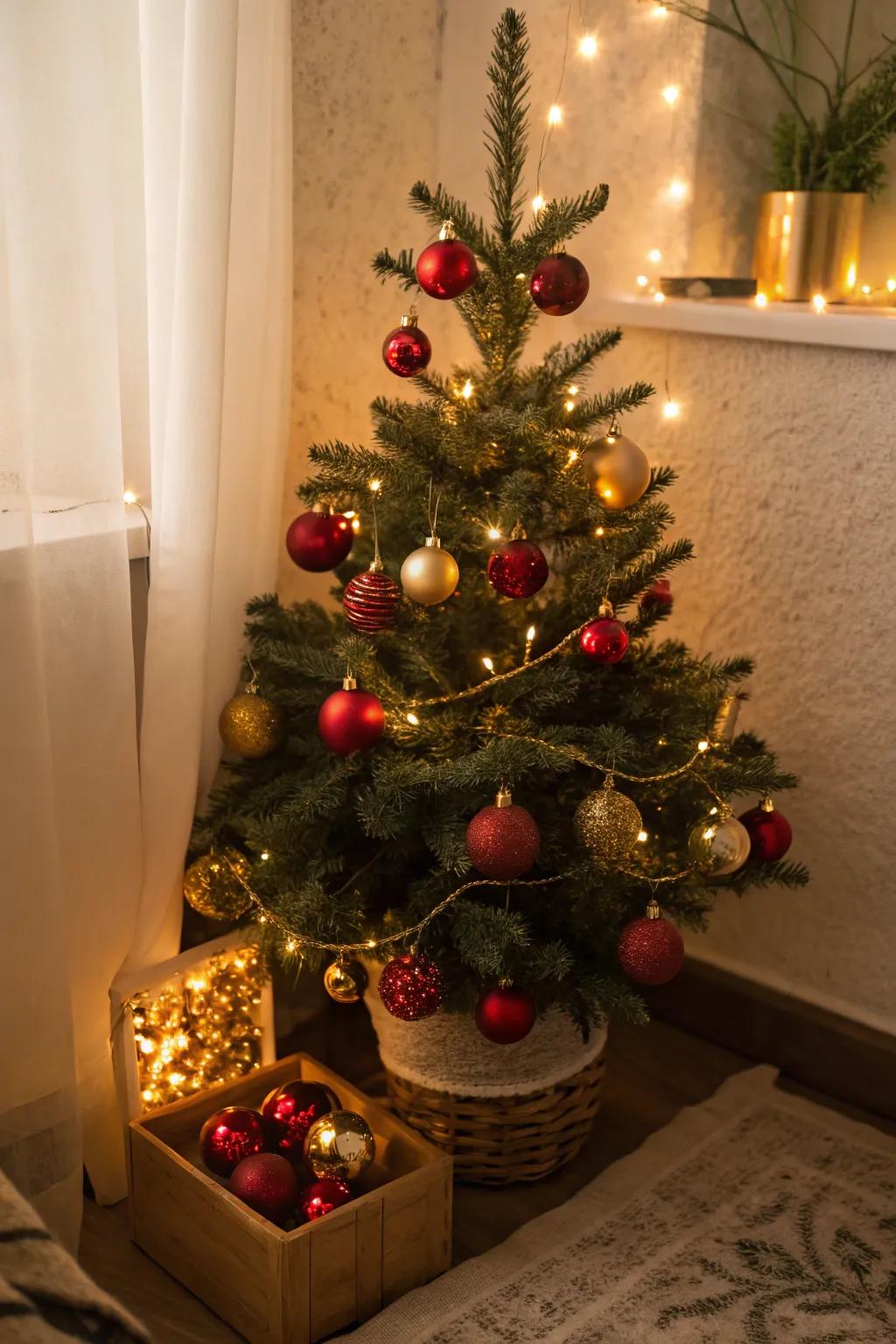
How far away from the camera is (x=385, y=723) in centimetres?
138

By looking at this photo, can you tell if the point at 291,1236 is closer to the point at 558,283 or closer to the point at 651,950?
the point at 651,950

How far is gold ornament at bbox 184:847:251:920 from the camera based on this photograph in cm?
154

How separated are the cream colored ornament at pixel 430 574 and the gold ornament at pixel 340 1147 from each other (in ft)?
1.84

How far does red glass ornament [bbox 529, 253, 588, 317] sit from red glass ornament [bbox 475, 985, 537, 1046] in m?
0.69

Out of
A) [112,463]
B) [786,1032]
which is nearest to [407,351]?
[112,463]

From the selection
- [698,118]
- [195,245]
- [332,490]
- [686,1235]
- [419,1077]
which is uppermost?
[698,118]

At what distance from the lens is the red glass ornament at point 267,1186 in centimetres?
137

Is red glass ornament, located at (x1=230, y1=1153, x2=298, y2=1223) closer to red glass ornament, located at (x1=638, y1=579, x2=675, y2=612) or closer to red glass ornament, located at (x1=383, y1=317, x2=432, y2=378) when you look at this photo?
red glass ornament, located at (x1=638, y1=579, x2=675, y2=612)

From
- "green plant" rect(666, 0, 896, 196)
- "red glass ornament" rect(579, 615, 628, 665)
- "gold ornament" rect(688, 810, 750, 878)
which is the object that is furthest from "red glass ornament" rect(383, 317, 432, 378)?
"green plant" rect(666, 0, 896, 196)

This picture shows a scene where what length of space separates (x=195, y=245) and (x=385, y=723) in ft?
1.76

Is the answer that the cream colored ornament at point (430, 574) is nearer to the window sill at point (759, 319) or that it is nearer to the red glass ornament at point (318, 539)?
the red glass ornament at point (318, 539)

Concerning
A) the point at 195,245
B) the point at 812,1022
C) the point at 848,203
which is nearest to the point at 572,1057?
the point at 812,1022

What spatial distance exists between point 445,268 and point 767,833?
0.68 metres

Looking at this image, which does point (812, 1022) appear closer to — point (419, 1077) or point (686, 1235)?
point (686, 1235)
